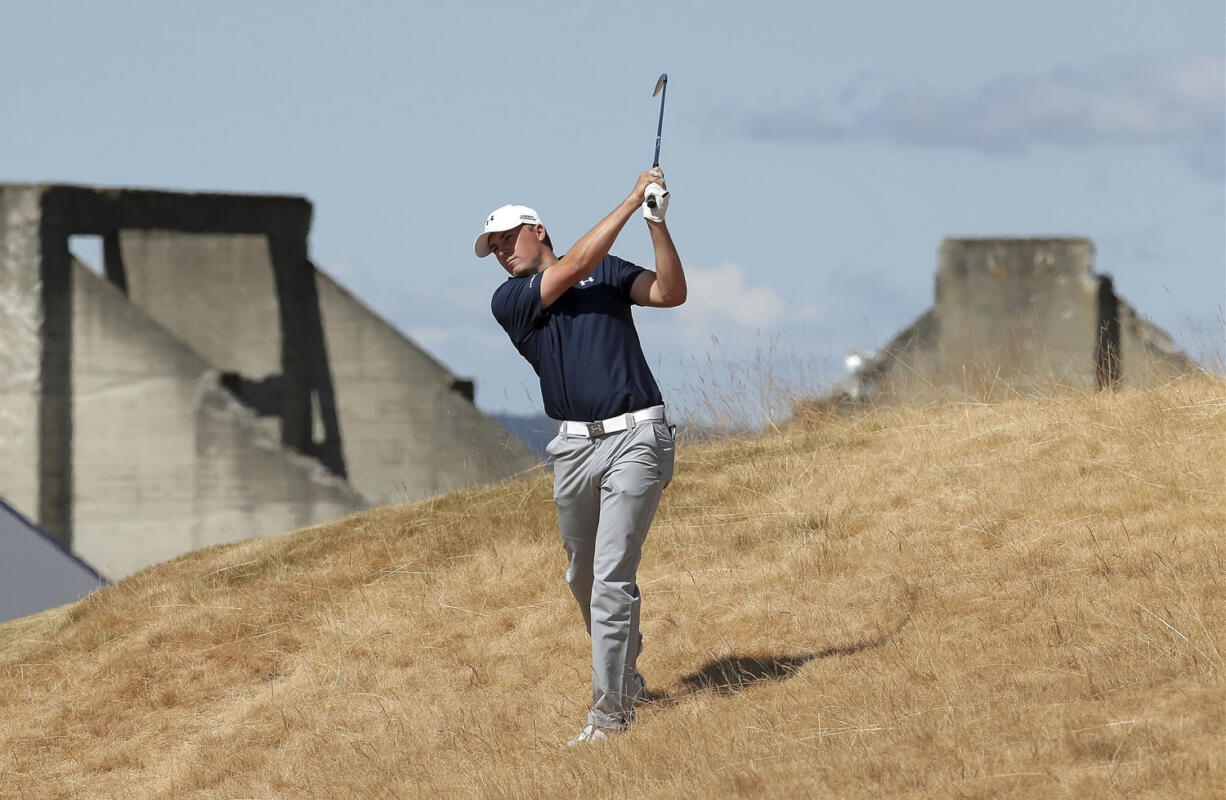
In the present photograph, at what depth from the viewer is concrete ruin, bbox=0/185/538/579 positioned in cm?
1939

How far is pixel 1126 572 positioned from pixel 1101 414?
10.9 ft

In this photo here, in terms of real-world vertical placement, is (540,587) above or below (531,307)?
below

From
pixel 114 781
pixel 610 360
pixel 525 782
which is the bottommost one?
pixel 114 781

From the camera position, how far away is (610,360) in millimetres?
6312

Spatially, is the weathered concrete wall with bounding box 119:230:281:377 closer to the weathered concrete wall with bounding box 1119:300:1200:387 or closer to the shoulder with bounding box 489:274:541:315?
the weathered concrete wall with bounding box 1119:300:1200:387

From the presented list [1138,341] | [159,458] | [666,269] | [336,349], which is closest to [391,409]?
[336,349]

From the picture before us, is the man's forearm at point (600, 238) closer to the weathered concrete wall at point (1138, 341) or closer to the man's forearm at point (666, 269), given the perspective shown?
the man's forearm at point (666, 269)

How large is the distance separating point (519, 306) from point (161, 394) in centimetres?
1413

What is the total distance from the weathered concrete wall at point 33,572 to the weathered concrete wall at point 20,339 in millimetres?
6431

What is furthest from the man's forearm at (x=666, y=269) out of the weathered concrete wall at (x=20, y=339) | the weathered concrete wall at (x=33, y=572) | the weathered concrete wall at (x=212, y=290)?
→ the weathered concrete wall at (x=212, y=290)

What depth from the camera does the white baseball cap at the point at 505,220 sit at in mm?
6539

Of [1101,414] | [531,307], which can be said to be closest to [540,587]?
[531,307]

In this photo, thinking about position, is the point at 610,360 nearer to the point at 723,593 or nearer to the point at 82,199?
the point at 723,593

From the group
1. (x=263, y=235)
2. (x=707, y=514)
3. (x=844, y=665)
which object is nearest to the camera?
(x=844, y=665)
